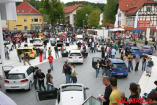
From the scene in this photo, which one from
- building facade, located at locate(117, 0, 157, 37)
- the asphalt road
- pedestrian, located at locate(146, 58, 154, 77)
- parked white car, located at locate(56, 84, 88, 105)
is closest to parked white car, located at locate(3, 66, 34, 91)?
the asphalt road

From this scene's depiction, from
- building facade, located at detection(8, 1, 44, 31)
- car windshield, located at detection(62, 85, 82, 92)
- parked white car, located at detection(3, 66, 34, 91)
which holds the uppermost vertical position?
building facade, located at detection(8, 1, 44, 31)

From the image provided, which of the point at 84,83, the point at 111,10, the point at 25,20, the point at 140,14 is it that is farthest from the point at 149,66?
the point at 111,10

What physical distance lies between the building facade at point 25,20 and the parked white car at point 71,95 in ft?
190

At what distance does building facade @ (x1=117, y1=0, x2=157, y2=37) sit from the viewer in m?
49.5

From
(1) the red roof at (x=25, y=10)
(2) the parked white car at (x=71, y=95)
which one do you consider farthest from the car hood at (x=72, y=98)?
(1) the red roof at (x=25, y=10)

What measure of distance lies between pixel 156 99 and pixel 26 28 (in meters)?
62.4

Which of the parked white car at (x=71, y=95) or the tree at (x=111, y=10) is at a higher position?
the tree at (x=111, y=10)

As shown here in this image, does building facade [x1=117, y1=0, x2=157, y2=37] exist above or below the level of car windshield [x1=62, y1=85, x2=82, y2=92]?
above

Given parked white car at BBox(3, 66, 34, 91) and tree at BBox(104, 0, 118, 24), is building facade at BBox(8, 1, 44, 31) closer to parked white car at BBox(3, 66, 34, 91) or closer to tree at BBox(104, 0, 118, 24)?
tree at BBox(104, 0, 118, 24)

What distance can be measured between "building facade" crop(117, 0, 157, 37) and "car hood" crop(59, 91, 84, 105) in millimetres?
41314

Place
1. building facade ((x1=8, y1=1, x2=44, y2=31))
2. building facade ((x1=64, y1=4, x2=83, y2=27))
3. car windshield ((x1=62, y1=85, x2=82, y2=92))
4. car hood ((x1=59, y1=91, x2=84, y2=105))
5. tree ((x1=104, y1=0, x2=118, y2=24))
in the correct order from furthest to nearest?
building facade ((x1=64, y1=4, x2=83, y2=27))
tree ((x1=104, y1=0, x2=118, y2=24))
building facade ((x1=8, y1=1, x2=44, y2=31))
car windshield ((x1=62, y1=85, x2=82, y2=92))
car hood ((x1=59, y1=91, x2=84, y2=105))

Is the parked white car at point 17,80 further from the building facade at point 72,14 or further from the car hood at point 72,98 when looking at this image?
the building facade at point 72,14

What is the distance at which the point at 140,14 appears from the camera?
52.1m

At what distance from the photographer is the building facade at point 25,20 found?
61428 millimetres
